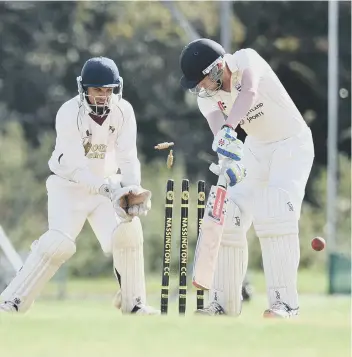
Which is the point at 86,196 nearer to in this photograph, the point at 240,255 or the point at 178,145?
the point at 240,255

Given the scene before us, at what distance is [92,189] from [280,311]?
1558 millimetres

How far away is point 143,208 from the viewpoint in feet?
28.8

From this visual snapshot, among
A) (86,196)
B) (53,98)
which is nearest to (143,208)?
(86,196)

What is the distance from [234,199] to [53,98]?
17.2 metres

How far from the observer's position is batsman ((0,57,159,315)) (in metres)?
8.88

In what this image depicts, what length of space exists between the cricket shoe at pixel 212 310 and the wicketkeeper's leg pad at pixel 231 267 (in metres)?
0.02

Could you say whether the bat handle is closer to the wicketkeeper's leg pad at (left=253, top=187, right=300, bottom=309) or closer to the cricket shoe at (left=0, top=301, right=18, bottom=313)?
the wicketkeeper's leg pad at (left=253, top=187, right=300, bottom=309)

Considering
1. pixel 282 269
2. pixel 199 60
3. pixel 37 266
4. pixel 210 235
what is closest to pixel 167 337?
pixel 210 235

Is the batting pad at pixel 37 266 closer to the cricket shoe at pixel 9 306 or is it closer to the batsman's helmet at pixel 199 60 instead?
the cricket shoe at pixel 9 306

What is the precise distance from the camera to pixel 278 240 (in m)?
8.20

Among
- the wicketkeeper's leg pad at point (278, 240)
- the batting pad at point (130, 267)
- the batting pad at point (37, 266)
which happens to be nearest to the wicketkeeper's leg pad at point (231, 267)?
the wicketkeeper's leg pad at point (278, 240)

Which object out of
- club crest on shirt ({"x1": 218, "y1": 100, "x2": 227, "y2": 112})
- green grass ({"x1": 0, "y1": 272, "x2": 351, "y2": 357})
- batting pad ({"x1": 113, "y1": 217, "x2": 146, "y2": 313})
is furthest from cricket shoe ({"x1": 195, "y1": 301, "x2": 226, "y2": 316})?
club crest on shirt ({"x1": 218, "y1": 100, "x2": 227, "y2": 112})

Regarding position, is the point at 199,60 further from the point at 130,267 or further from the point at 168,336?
the point at 168,336

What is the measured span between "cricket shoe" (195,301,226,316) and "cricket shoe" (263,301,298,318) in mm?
354
